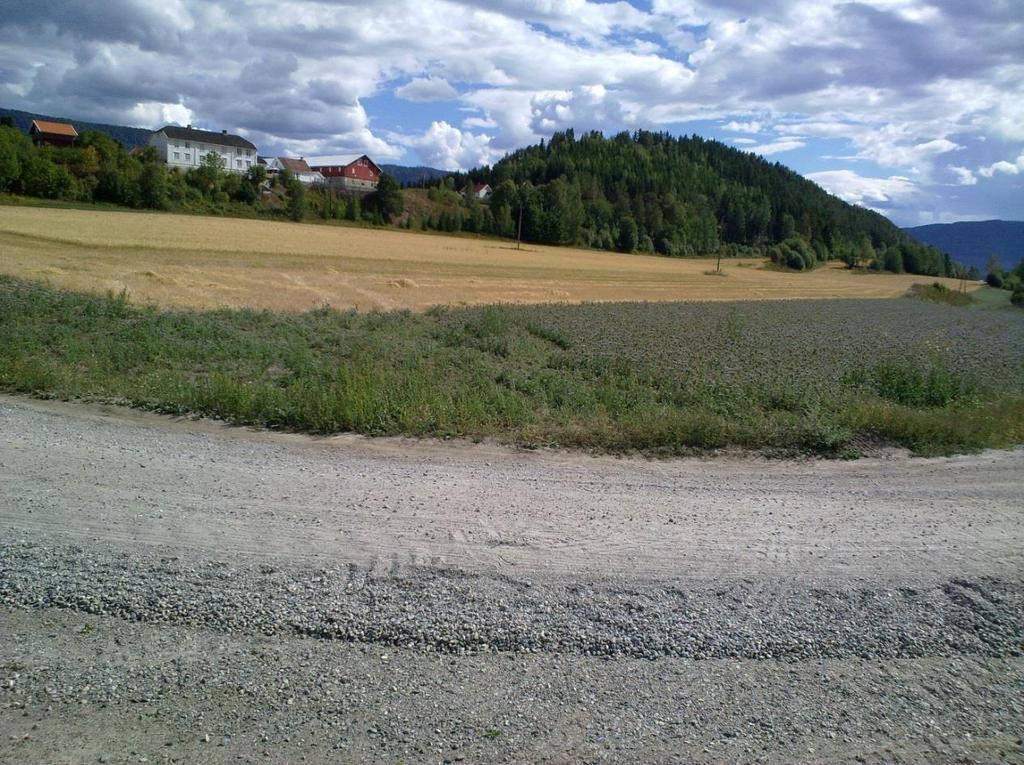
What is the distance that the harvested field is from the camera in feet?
96.0

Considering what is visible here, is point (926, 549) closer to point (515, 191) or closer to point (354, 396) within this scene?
point (354, 396)

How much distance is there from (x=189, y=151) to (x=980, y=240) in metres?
144

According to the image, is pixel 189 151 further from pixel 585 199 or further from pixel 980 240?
pixel 980 240

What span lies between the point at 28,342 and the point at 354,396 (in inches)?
307

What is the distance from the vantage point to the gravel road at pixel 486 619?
3.68m

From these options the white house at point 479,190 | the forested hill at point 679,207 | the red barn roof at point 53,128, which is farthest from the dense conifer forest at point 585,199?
the red barn roof at point 53,128

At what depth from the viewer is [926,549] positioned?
239 inches

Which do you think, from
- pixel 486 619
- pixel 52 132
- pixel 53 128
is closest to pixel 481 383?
pixel 486 619

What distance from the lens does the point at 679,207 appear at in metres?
136

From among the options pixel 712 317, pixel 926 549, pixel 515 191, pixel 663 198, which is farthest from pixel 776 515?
pixel 663 198

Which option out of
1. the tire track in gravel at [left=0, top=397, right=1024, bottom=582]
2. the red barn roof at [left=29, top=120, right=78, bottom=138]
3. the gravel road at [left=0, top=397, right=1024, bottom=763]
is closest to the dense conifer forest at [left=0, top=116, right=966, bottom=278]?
the red barn roof at [left=29, top=120, right=78, bottom=138]

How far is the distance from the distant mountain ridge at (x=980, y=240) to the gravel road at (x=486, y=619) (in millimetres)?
109779

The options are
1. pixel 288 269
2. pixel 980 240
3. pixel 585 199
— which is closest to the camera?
pixel 288 269

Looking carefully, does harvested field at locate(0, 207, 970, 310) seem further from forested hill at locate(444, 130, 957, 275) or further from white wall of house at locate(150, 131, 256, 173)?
white wall of house at locate(150, 131, 256, 173)
